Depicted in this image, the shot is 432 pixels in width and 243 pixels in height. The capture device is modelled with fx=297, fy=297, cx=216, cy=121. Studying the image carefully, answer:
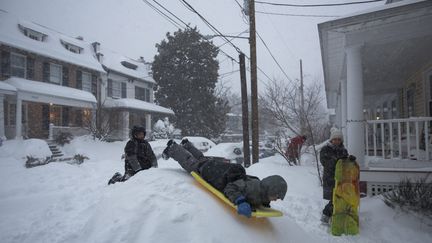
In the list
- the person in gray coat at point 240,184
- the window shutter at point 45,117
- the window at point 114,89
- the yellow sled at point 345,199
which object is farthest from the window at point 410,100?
the window at point 114,89

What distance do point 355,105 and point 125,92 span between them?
22.8 metres

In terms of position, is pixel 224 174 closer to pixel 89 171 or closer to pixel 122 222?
pixel 122 222

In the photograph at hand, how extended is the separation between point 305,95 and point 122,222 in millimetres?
15806

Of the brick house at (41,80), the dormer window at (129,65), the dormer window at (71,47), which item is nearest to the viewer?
the brick house at (41,80)

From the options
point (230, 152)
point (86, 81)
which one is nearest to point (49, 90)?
point (86, 81)

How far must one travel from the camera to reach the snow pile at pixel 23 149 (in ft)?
42.5

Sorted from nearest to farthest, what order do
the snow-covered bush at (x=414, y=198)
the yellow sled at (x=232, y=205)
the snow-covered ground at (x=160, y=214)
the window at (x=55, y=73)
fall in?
the snow-covered ground at (x=160, y=214)
the yellow sled at (x=232, y=205)
the snow-covered bush at (x=414, y=198)
the window at (x=55, y=73)

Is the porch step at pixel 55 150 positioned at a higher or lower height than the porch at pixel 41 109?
lower

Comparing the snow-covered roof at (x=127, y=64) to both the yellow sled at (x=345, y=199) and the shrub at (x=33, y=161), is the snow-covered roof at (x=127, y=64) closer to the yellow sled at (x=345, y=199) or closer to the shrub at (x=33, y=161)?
the shrub at (x=33, y=161)

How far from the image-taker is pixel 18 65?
17.8 m

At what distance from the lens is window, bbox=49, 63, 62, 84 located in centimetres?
1994

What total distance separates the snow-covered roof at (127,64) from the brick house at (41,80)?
1935 mm

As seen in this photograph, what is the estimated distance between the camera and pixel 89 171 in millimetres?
11391

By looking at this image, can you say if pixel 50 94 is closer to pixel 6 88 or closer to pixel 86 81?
pixel 6 88
